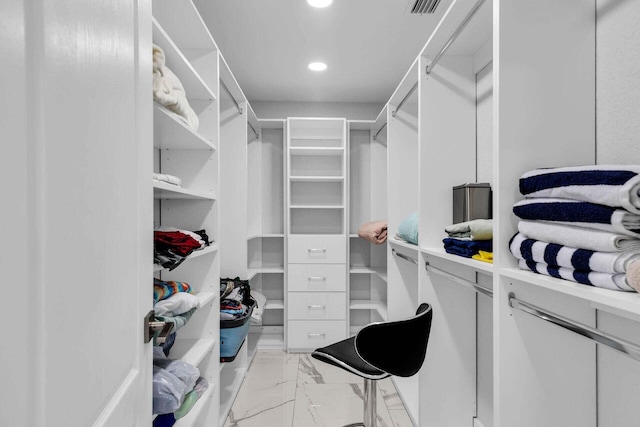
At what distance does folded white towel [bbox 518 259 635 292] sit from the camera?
2.32ft

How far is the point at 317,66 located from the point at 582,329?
250 cm

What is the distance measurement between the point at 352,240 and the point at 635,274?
10.1 ft

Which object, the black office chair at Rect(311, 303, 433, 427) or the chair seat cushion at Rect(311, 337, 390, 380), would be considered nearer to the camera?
the black office chair at Rect(311, 303, 433, 427)

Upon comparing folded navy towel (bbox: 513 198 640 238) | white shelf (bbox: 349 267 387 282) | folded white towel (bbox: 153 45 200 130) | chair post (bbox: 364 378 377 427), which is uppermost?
folded white towel (bbox: 153 45 200 130)

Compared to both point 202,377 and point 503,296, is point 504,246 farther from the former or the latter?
point 202,377

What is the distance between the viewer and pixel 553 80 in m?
1.03

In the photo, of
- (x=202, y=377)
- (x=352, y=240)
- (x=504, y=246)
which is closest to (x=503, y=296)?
(x=504, y=246)

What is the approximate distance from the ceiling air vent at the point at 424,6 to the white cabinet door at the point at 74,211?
164 centimetres

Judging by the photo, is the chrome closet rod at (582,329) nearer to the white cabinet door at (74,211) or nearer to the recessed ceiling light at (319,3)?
the white cabinet door at (74,211)

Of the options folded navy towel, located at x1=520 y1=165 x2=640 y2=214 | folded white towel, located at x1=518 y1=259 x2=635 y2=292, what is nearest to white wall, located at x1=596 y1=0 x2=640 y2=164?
folded navy towel, located at x1=520 y1=165 x2=640 y2=214

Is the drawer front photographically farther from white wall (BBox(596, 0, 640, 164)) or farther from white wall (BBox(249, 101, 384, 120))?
white wall (BBox(596, 0, 640, 164))

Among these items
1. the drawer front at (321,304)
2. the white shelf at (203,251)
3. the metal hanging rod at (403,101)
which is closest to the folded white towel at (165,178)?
the white shelf at (203,251)

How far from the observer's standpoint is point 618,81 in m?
0.97

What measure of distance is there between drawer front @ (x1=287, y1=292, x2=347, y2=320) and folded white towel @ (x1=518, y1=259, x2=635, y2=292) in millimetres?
2408
